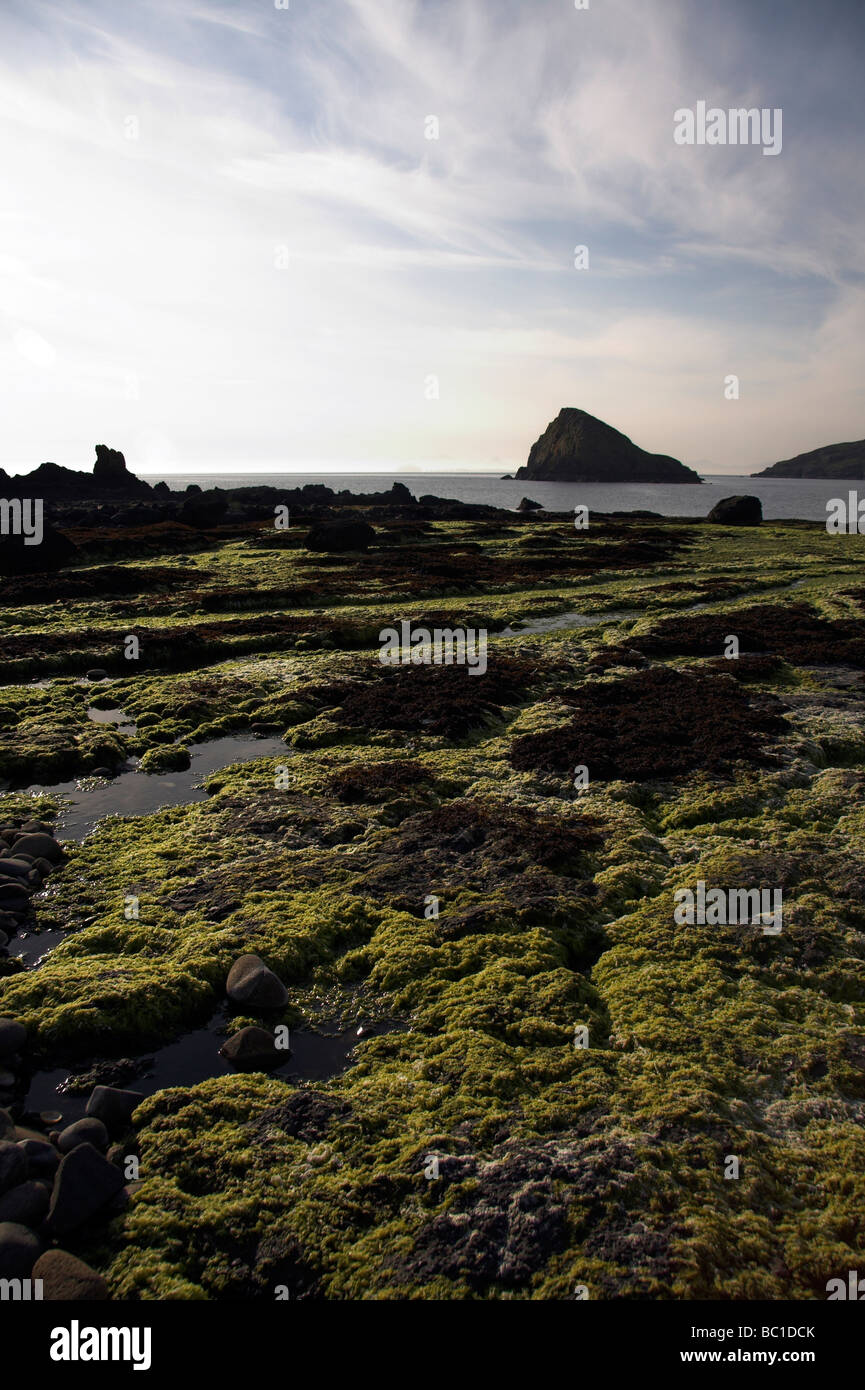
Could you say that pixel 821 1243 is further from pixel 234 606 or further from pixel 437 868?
pixel 234 606

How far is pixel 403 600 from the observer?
4250cm

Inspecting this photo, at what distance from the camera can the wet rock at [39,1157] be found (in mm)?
7121

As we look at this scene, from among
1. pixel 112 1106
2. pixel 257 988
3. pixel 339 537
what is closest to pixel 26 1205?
pixel 112 1106

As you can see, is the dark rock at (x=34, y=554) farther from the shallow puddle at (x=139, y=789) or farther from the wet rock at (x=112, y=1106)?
the wet rock at (x=112, y=1106)

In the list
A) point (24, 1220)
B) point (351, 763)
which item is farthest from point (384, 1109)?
point (351, 763)

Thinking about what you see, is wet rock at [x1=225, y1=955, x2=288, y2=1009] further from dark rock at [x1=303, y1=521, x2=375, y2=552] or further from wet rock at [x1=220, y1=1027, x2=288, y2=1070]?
dark rock at [x1=303, y1=521, x2=375, y2=552]

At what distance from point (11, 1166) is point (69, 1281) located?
1.33 meters

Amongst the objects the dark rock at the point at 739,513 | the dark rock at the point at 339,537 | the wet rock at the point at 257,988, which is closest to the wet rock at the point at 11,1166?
the wet rock at the point at 257,988

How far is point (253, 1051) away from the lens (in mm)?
8844

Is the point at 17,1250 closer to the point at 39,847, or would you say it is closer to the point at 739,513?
the point at 39,847

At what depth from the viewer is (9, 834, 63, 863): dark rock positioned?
13320 mm

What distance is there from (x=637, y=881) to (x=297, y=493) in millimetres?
161038

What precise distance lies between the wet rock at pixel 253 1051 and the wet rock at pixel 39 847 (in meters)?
6.41

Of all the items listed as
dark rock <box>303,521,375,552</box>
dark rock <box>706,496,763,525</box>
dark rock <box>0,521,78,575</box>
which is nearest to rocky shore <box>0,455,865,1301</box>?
dark rock <box>0,521,78,575</box>
